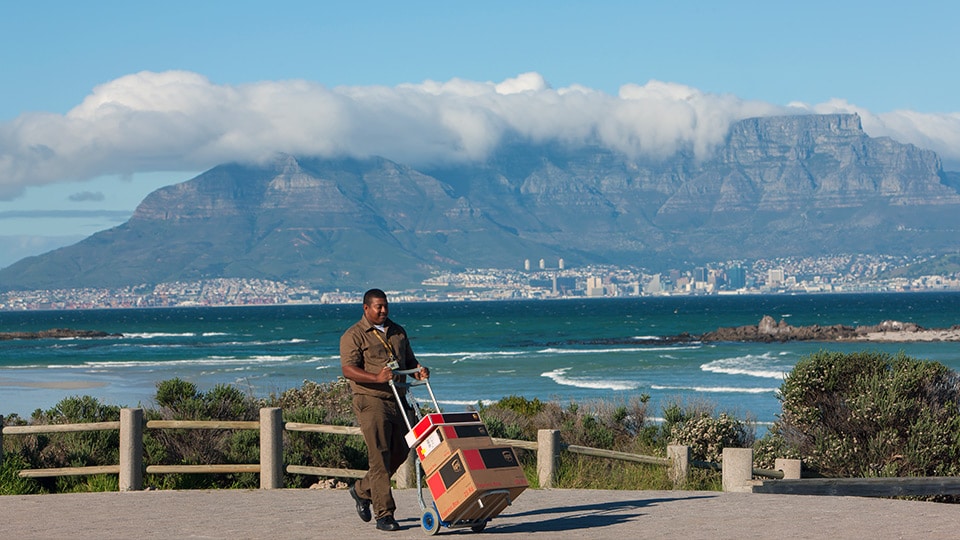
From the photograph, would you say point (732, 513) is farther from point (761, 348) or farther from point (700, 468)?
point (761, 348)

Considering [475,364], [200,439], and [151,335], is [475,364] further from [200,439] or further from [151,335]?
[151,335]

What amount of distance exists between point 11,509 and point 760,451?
8.90 m

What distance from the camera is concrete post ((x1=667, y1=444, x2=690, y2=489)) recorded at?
14.2 meters

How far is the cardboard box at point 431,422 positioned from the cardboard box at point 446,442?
0.04 meters

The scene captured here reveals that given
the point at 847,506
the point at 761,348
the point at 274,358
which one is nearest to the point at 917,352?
the point at 761,348

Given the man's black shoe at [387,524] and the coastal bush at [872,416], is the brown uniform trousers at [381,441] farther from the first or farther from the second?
the coastal bush at [872,416]

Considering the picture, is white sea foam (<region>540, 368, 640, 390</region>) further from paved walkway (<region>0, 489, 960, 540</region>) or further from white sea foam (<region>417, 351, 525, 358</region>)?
paved walkway (<region>0, 489, 960, 540</region>)

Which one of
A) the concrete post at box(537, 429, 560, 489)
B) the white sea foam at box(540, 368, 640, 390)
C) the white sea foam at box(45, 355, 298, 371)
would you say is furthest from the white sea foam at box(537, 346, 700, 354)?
the concrete post at box(537, 429, 560, 489)

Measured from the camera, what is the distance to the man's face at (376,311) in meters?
10.4

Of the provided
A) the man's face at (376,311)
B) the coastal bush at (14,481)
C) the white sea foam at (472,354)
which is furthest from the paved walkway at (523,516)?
the white sea foam at (472,354)

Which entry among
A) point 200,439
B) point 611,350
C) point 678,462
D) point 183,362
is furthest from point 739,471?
point 611,350

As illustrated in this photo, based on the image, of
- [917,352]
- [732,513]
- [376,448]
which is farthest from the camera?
[917,352]

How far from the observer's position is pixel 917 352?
67500mm

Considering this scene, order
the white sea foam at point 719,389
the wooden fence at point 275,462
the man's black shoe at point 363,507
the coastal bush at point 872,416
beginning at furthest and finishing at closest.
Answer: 1. the white sea foam at point 719,389
2. the coastal bush at point 872,416
3. the wooden fence at point 275,462
4. the man's black shoe at point 363,507
